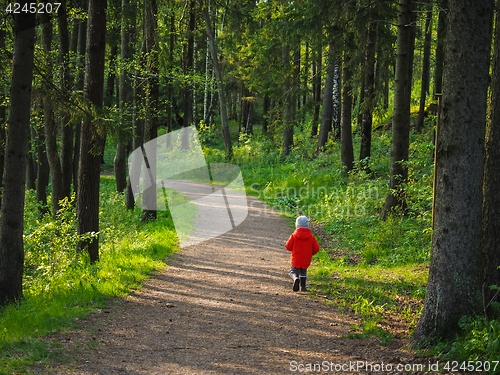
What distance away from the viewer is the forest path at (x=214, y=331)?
4.78 metres

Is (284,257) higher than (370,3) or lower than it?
lower

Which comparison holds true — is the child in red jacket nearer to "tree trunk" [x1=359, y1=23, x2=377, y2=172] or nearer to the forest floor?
the forest floor

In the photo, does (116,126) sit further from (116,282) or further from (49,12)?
(49,12)

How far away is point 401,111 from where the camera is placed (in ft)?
35.8

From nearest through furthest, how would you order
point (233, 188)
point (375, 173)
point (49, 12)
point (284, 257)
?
1. point (49, 12)
2. point (284, 257)
3. point (375, 173)
4. point (233, 188)

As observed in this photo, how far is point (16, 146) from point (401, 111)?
8.77 meters

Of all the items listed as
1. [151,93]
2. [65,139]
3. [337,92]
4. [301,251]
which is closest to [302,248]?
[301,251]

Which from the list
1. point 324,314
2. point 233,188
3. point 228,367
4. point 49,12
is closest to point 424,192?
point 324,314

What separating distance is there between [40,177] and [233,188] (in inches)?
347

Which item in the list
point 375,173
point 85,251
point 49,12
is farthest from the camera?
point 375,173

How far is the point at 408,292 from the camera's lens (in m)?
7.09

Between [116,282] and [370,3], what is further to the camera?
[370,3]

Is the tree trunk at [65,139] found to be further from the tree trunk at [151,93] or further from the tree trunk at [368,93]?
the tree trunk at [368,93]

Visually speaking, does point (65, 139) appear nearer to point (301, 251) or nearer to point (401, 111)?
point (301, 251)
